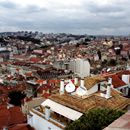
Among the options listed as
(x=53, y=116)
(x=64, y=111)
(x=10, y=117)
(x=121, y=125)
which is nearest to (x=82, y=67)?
(x=10, y=117)

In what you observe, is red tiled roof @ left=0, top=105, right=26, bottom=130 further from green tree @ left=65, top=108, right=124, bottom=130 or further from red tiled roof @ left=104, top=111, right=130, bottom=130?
red tiled roof @ left=104, top=111, right=130, bottom=130

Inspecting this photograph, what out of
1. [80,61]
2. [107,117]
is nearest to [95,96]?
[107,117]

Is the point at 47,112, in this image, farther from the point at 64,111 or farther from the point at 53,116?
the point at 64,111

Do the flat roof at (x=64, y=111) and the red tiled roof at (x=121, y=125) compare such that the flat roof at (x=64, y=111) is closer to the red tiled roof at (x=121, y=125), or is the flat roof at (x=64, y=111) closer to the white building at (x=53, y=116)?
the white building at (x=53, y=116)

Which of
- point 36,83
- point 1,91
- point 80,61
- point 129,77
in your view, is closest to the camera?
point 129,77

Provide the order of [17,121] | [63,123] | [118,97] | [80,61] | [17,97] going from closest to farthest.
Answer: [63,123] < [118,97] < [17,121] < [17,97] < [80,61]

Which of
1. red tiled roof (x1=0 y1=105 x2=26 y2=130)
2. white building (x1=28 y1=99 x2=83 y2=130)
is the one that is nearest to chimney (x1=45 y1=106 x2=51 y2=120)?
white building (x1=28 y1=99 x2=83 y2=130)

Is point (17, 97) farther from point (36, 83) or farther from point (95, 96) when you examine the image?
point (95, 96)

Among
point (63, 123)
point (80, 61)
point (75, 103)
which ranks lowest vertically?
point (80, 61)

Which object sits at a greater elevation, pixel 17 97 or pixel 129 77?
pixel 129 77
